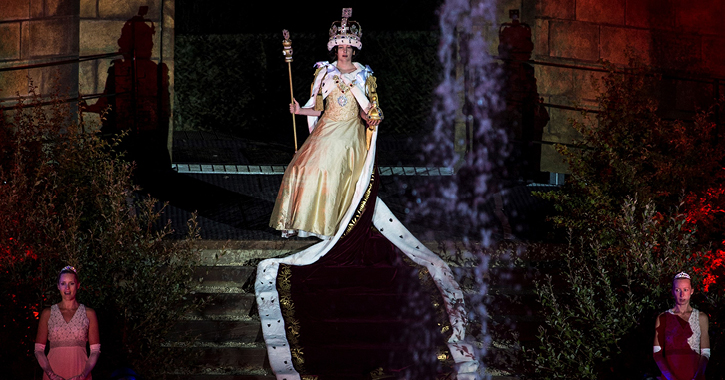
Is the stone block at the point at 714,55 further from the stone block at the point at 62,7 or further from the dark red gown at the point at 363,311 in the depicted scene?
the stone block at the point at 62,7

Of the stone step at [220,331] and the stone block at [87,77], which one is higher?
the stone block at [87,77]

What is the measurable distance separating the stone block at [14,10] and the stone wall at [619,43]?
6.06 m

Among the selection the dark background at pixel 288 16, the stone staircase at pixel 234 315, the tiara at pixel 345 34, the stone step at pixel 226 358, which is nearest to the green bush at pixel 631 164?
the stone staircase at pixel 234 315

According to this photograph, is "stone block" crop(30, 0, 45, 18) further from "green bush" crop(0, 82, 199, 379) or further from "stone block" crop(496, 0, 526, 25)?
"stone block" crop(496, 0, 526, 25)

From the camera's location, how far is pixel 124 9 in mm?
9438

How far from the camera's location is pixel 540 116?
385 inches

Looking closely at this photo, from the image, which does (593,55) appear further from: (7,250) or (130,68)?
(7,250)

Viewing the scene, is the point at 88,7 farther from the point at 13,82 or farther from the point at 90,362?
the point at 90,362

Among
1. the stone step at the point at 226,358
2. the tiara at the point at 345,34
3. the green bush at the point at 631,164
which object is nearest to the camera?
the stone step at the point at 226,358

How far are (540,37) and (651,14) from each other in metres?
1.46

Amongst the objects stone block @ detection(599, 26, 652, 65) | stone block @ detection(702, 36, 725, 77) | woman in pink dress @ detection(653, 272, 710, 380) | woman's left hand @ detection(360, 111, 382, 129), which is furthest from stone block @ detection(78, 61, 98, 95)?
stone block @ detection(702, 36, 725, 77)

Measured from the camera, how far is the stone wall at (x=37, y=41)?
32.0ft


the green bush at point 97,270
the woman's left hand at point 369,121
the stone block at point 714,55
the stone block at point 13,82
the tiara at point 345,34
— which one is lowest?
the green bush at point 97,270

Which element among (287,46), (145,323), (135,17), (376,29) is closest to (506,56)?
(376,29)
